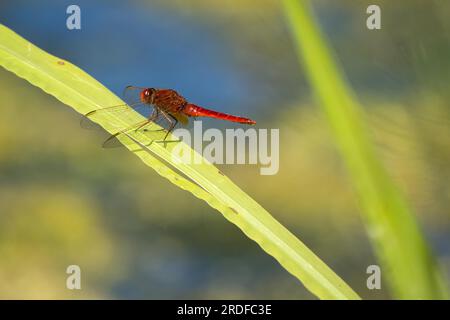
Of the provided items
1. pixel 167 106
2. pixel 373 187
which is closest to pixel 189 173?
pixel 373 187

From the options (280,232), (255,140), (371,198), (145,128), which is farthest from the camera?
(255,140)

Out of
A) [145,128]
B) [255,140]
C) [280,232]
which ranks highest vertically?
[255,140]

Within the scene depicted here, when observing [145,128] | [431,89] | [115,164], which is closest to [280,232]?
[431,89]

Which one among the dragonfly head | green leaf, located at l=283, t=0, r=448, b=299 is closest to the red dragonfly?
the dragonfly head

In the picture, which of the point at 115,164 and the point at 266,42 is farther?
the point at 115,164

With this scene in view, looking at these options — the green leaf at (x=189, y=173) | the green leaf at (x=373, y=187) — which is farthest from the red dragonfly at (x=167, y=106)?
the green leaf at (x=373, y=187)

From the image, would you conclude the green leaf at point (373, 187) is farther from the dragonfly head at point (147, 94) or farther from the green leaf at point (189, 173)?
the dragonfly head at point (147, 94)

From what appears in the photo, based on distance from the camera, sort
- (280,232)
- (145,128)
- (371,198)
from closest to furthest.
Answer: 1. (371,198)
2. (280,232)
3. (145,128)

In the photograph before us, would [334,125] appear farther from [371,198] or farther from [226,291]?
[226,291]

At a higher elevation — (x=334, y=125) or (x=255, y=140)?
(x=255, y=140)
